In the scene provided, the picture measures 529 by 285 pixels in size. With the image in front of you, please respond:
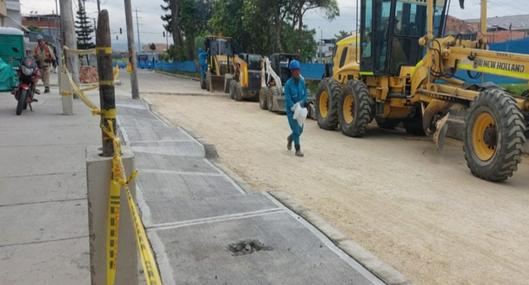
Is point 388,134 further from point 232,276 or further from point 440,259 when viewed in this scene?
point 232,276

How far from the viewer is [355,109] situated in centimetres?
1123

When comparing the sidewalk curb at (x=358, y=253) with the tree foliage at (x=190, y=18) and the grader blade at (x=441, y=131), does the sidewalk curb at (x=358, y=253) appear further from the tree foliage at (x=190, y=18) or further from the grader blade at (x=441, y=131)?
the tree foliage at (x=190, y=18)

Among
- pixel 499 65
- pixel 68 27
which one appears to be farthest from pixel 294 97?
→ pixel 68 27

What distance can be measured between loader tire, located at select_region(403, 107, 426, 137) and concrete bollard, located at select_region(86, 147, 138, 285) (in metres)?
9.99

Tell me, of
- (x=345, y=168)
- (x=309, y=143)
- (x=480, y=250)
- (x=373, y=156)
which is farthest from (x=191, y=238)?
(x=309, y=143)

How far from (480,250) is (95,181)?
3.55 meters

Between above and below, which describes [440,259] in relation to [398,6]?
below

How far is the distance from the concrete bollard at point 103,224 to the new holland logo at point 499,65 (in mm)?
6711

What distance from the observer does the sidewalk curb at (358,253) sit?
3559 millimetres

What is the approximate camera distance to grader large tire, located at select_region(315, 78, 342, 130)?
12.3 meters

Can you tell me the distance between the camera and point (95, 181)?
259 cm

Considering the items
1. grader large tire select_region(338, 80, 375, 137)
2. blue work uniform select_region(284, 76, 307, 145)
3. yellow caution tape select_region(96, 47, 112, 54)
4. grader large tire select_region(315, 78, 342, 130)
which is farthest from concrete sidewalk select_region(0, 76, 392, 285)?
grader large tire select_region(315, 78, 342, 130)

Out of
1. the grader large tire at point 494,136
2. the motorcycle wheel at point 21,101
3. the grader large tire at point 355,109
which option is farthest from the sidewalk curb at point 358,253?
the motorcycle wheel at point 21,101

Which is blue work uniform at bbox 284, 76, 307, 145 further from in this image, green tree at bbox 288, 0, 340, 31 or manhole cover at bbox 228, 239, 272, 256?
green tree at bbox 288, 0, 340, 31
